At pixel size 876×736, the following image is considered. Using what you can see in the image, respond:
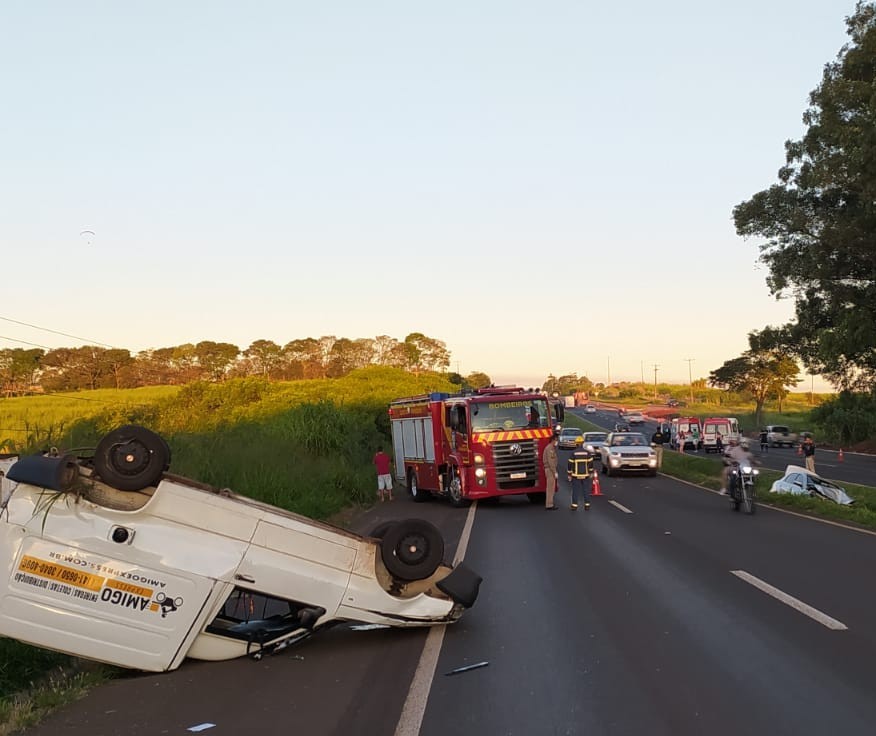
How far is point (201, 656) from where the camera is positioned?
7.24m

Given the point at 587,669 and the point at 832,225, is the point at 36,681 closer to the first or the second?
the point at 587,669

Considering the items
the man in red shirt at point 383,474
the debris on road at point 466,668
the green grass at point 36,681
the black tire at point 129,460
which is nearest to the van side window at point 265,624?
the green grass at point 36,681

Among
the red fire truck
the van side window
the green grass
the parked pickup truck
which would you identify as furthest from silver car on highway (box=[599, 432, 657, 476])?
the parked pickup truck

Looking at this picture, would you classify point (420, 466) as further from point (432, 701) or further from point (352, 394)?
point (352, 394)

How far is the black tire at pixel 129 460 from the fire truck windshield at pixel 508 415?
1566 cm

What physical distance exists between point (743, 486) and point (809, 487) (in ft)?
14.1

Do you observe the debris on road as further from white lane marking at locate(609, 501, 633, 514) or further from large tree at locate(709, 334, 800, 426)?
large tree at locate(709, 334, 800, 426)

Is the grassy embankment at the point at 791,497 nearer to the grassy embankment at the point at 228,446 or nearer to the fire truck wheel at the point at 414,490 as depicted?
the fire truck wheel at the point at 414,490

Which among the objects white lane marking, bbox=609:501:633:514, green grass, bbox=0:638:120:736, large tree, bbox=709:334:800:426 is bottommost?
white lane marking, bbox=609:501:633:514

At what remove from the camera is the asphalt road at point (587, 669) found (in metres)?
5.65

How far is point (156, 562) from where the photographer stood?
265 inches

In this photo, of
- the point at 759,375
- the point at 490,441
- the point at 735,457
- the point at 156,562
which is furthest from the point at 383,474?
the point at 759,375

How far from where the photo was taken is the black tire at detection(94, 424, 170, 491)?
22.7 feet

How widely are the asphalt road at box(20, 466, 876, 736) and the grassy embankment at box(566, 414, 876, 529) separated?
6124 mm
